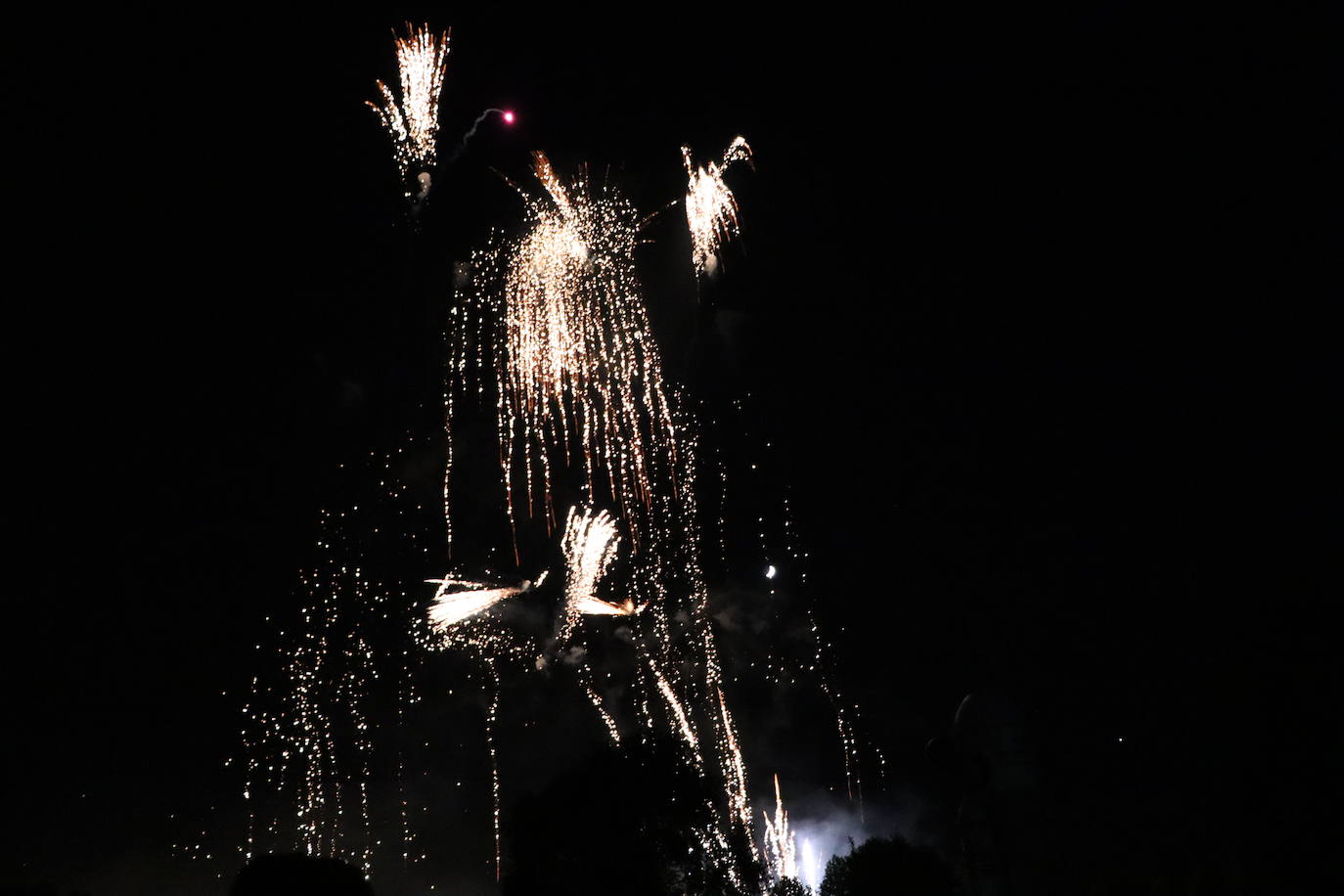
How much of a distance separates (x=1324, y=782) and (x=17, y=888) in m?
24.4

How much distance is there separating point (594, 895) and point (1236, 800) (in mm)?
14945

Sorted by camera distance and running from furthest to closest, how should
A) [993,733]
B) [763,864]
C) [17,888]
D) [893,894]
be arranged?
[893,894], [763,864], [17,888], [993,733]

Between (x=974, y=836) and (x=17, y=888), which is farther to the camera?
(x=17, y=888)

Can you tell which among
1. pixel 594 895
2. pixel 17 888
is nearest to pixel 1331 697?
pixel 594 895

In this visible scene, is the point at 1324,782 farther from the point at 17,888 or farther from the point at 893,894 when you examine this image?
the point at 17,888

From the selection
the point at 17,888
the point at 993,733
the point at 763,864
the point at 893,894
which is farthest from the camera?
the point at 893,894

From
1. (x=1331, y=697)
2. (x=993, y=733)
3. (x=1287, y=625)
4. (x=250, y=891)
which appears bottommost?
(x=250, y=891)

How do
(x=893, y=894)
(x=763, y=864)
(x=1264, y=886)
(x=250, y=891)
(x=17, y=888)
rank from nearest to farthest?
(x=250, y=891) → (x=17, y=888) → (x=1264, y=886) → (x=763, y=864) → (x=893, y=894)

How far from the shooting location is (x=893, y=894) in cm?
2856

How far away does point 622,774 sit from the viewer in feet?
74.3

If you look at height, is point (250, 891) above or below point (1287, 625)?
below

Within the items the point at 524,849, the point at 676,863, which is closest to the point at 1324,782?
the point at 676,863

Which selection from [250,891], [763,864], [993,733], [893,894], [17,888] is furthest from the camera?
[893,894]

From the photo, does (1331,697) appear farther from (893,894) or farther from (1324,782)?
(893,894)
